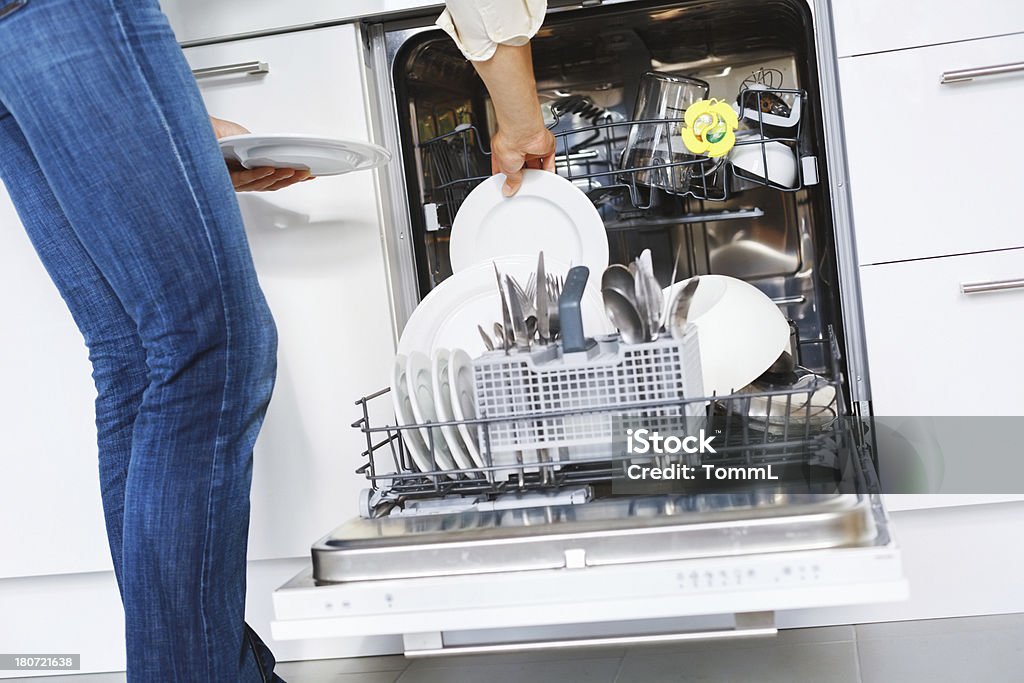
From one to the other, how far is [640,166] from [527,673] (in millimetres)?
797

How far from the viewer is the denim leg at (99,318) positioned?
3.57 feet

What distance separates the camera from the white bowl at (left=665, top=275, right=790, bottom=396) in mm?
1242

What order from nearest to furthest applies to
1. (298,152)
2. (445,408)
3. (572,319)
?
(572,319)
(445,408)
(298,152)

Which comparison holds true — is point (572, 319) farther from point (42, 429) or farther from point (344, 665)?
point (42, 429)

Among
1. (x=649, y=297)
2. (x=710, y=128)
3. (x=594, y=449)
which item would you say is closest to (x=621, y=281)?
(x=649, y=297)

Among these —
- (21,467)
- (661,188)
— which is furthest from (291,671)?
(661,188)

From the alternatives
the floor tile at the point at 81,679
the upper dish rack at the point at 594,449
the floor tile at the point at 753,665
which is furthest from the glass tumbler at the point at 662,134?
the floor tile at the point at 81,679

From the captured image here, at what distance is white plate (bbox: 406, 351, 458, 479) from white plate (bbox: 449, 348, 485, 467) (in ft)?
0.11

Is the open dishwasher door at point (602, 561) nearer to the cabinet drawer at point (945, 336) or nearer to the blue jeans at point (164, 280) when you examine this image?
the blue jeans at point (164, 280)

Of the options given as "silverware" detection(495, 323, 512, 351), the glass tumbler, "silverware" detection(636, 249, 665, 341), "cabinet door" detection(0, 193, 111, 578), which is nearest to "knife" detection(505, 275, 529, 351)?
"silverware" detection(495, 323, 512, 351)

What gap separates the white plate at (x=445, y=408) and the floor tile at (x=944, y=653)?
626mm

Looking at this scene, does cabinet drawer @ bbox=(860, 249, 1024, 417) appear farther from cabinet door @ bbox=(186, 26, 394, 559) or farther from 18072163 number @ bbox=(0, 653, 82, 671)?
18072163 number @ bbox=(0, 653, 82, 671)

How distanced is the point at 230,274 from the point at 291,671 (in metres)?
0.85

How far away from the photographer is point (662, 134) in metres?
1.52
